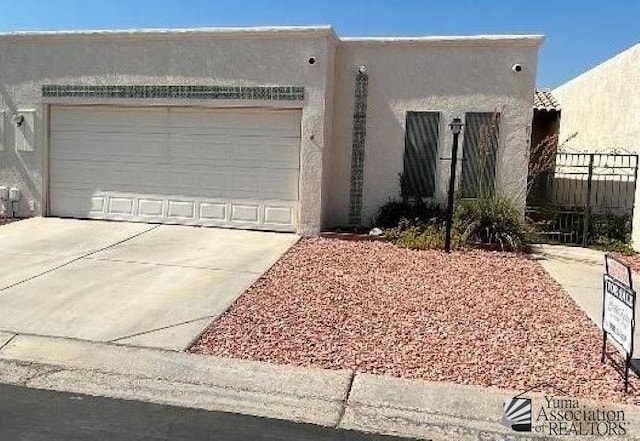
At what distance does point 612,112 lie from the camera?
1200 cm

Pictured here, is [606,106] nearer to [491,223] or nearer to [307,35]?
[491,223]

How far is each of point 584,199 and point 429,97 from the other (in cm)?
424

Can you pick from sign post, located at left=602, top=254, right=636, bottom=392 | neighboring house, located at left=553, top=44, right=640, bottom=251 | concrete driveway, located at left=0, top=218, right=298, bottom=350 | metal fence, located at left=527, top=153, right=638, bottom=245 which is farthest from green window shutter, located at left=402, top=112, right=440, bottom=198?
sign post, located at left=602, top=254, right=636, bottom=392

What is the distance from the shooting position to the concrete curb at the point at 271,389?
153 inches

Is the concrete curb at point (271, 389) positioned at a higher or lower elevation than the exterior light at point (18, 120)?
lower

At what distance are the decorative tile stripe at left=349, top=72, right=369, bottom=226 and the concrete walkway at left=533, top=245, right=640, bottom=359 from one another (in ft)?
11.4

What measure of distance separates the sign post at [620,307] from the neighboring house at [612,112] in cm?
627

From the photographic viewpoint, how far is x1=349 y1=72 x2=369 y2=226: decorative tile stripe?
35.7ft

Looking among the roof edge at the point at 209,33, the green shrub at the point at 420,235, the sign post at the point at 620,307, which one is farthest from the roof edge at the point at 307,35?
the sign post at the point at 620,307

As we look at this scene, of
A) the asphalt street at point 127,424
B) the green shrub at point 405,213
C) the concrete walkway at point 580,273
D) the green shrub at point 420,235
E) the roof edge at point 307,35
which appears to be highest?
the roof edge at point 307,35

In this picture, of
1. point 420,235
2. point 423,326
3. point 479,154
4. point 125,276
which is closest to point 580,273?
point 420,235

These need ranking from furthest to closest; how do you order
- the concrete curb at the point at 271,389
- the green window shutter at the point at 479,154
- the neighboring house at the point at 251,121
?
the green window shutter at the point at 479,154 → the neighboring house at the point at 251,121 → the concrete curb at the point at 271,389

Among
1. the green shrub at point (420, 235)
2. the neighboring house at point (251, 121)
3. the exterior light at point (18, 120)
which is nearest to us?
the green shrub at point (420, 235)

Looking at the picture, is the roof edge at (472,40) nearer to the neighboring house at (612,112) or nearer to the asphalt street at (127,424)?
the neighboring house at (612,112)
